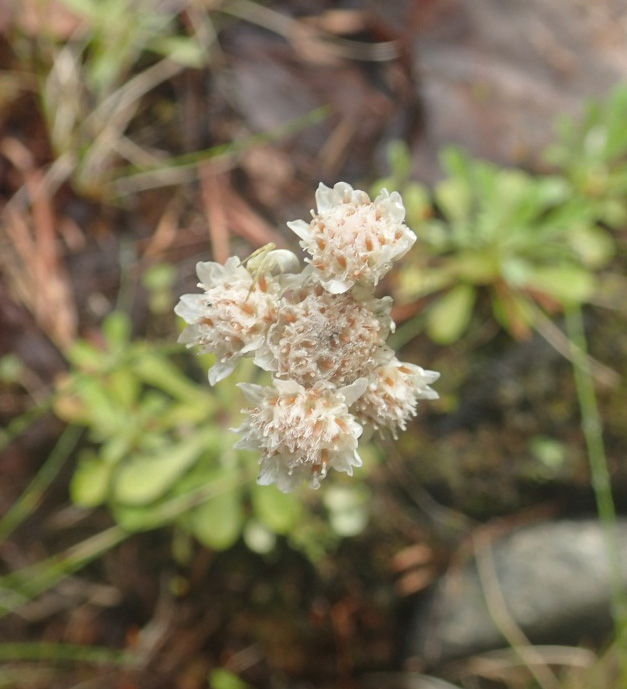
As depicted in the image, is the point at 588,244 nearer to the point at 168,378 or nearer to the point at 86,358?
the point at 168,378

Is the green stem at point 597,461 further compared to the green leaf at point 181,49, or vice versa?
the green leaf at point 181,49

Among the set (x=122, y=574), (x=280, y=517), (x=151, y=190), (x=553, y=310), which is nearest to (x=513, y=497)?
(x=553, y=310)

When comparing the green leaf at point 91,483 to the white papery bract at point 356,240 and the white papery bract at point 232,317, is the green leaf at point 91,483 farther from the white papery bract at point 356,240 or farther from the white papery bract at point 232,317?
the white papery bract at point 356,240

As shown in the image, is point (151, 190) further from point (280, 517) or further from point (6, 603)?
point (6, 603)

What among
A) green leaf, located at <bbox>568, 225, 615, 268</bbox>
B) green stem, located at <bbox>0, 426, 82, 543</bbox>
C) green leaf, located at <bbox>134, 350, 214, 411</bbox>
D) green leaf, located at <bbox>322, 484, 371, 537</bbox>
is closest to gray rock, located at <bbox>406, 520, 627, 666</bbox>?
green leaf, located at <bbox>322, 484, 371, 537</bbox>

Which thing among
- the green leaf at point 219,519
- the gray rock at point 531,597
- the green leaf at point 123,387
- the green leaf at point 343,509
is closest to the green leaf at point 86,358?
the green leaf at point 123,387

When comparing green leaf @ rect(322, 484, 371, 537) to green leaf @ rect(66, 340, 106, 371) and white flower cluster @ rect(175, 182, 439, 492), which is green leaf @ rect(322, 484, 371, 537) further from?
white flower cluster @ rect(175, 182, 439, 492)

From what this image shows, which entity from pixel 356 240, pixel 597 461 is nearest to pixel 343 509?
pixel 597 461
